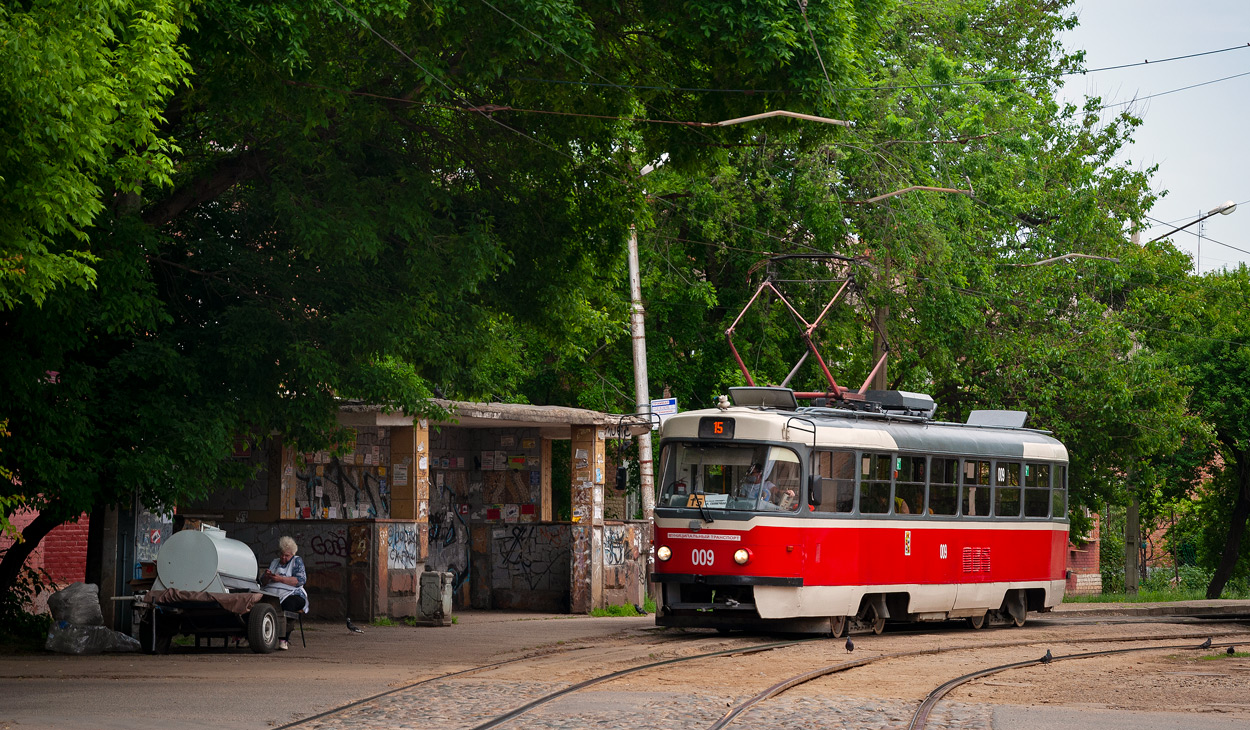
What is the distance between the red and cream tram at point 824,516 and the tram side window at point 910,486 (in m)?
0.02

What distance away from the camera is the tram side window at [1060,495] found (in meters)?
23.3

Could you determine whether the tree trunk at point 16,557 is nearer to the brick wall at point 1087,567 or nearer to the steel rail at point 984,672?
the steel rail at point 984,672

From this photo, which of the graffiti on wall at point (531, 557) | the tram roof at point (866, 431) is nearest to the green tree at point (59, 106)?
the tram roof at point (866, 431)

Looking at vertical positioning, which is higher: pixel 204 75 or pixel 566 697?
pixel 204 75

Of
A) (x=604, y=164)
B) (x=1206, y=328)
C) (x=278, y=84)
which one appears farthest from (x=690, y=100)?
(x=1206, y=328)

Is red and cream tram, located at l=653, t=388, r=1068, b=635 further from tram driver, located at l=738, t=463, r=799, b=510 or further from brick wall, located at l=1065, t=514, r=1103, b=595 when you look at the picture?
brick wall, located at l=1065, t=514, r=1103, b=595

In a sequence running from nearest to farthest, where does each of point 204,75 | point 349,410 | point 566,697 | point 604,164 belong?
point 566,697, point 204,75, point 604,164, point 349,410

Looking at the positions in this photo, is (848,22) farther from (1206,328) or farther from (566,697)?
(1206,328)

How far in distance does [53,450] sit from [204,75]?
164 inches

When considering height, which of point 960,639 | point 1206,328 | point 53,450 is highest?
point 1206,328

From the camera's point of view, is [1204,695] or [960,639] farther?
[960,639]

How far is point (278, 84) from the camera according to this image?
1440cm

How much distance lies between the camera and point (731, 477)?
61.4 feet

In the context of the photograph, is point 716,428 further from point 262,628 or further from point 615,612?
point 615,612
